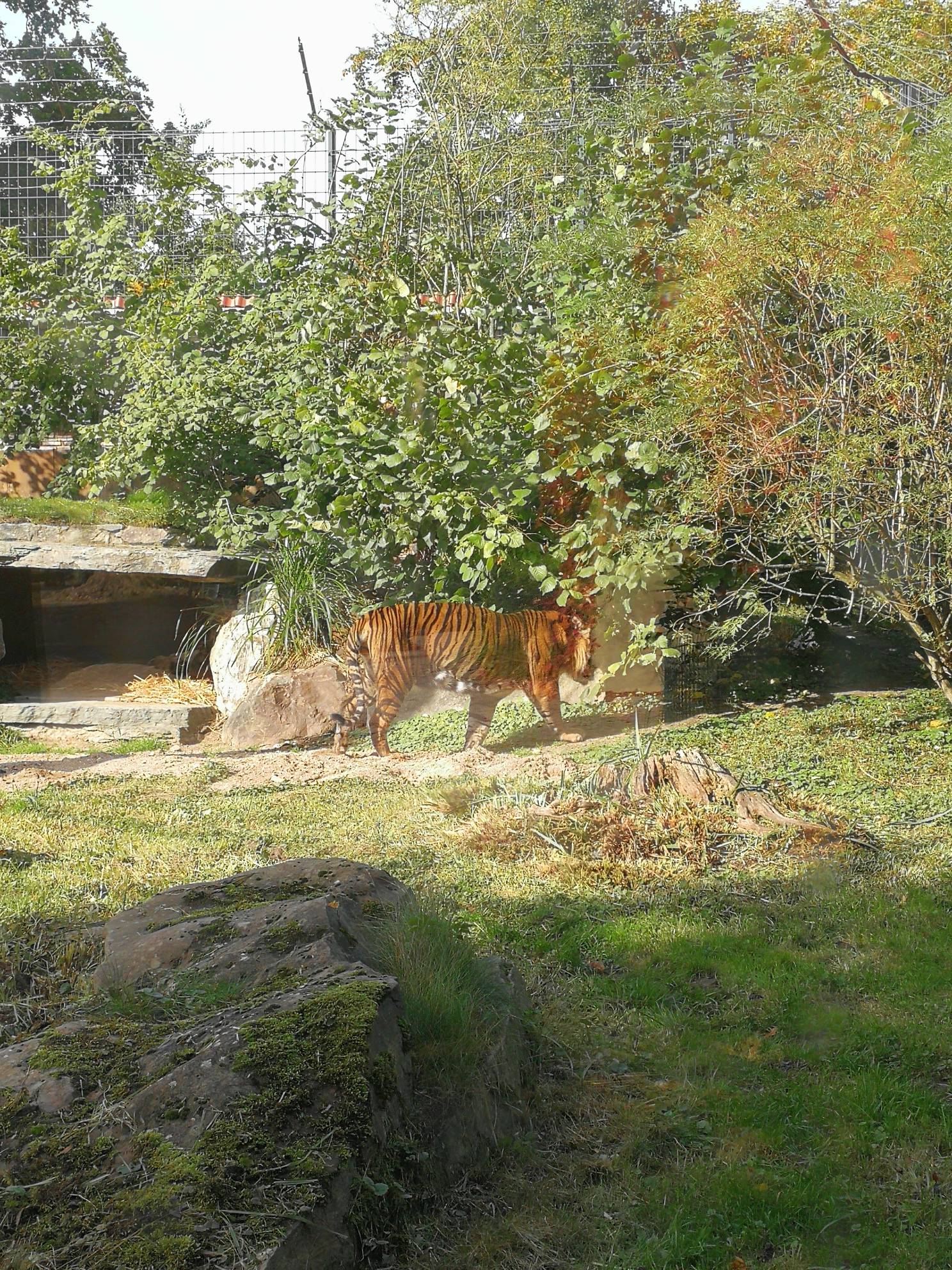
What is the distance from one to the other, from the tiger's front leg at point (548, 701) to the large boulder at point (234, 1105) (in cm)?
436

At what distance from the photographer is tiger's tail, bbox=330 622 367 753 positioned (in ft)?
25.9

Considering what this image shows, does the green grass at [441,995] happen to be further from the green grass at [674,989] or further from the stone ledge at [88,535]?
the stone ledge at [88,535]

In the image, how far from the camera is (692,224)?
22.1ft

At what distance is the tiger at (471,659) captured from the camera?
764cm

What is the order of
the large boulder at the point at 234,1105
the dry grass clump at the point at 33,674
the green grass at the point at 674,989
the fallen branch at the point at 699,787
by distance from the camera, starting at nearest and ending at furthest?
1. the large boulder at the point at 234,1105
2. the green grass at the point at 674,989
3. the fallen branch at the point at 699,787
4. the dry grass clump at the point at 33,674

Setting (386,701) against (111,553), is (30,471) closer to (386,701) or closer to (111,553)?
(111,553)

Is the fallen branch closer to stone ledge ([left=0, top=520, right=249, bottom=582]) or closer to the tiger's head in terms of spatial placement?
the tiger's head

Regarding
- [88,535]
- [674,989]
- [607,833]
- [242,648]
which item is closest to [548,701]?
[607,833]

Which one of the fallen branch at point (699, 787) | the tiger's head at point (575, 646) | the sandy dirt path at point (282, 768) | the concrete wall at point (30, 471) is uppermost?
the concrete wall at point (30, 471)

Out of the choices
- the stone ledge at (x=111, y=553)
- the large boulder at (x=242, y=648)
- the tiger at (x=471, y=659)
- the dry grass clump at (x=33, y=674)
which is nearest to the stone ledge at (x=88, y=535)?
the stone ledge at (x=111, y=553)

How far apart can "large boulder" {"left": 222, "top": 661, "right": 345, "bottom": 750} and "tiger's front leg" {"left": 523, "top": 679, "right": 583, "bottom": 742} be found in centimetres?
138

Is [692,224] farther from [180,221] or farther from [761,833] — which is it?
[180,221]

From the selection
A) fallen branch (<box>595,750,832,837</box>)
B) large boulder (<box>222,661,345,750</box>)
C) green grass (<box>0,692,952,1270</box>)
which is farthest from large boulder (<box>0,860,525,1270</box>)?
large boulder (<box>222,661,345,750</box>)

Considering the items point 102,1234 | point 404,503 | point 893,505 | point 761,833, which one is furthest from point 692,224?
point 102,1234
